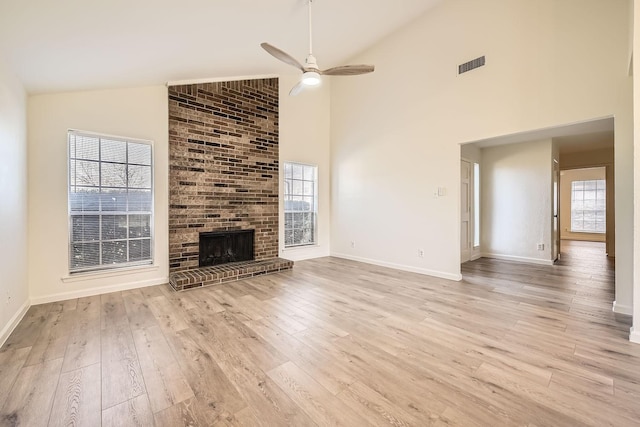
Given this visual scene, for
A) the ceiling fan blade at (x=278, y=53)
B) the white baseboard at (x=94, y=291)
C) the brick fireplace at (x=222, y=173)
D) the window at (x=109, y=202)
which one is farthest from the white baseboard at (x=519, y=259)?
the window at (x=109, y=202)

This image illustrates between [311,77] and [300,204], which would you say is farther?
[300,204]

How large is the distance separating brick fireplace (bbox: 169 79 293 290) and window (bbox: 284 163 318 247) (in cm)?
37

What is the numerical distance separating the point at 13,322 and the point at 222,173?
312cm

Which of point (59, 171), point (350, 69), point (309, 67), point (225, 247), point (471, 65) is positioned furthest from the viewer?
point (225, 247)

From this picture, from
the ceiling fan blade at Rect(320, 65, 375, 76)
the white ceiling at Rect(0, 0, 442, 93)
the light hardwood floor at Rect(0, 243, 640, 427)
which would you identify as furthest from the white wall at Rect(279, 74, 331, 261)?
the light hardwood floor at Rect(0, 243, 640, 427)

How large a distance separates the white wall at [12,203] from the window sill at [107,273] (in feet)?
1.37

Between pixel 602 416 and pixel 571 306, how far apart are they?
2166mm

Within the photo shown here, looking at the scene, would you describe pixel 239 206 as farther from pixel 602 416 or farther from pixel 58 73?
pixel 602 416

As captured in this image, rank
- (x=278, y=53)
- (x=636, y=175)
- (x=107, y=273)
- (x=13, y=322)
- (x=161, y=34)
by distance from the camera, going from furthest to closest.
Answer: (x=107, y=273)
(x=278, y=53)
(x=161, y=34)
(x=13, y=322)
(x=636, y=175)

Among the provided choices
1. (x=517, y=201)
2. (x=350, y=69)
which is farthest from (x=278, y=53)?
(x=517, y=201)

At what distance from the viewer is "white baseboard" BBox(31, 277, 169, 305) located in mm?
3414

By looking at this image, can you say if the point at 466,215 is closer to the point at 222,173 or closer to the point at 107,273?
the point at 222,173

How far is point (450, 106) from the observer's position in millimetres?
4375

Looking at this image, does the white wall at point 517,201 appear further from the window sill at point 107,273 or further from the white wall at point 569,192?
the window sill at point 107,273
